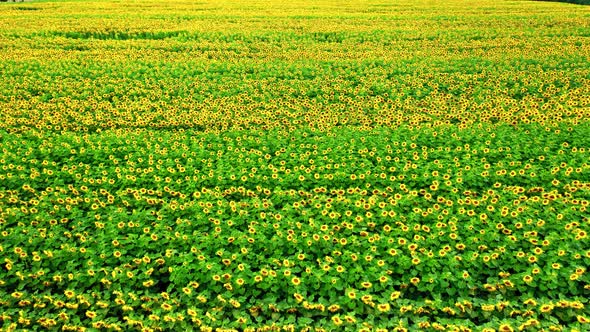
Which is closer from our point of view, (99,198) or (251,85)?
(99,198)

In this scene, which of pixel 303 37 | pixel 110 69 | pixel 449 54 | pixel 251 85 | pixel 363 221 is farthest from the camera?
pixel 303 37

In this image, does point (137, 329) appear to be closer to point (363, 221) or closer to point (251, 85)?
point (363, 221)

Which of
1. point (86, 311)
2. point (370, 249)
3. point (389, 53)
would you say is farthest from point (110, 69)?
point (370, 249)

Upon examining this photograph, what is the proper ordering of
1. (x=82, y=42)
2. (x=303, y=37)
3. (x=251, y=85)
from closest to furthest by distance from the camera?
(x=251, y=85) < (x=82, y=42) < (x=303, y=37)

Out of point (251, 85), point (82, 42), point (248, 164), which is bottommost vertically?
point (248, 164)

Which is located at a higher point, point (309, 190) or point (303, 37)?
point (303, 37)

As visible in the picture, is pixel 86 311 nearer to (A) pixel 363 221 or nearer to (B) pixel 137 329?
(B) pixel 137 329
